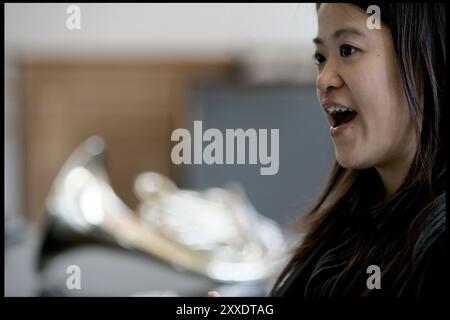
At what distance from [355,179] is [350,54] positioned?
0.07m

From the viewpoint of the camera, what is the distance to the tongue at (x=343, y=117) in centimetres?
36

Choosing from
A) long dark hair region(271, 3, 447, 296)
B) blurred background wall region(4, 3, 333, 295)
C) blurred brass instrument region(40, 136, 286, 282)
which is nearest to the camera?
long dark hair region(271, 3, 447, 296)

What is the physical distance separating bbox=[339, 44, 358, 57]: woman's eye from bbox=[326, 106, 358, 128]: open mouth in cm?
3

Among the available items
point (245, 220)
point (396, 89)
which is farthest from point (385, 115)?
point (245, 220)

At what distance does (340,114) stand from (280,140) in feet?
0.16

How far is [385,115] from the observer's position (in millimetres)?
353

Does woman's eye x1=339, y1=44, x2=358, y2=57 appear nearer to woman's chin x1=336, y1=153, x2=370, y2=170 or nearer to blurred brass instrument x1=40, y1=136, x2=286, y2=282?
woman's chin x1=336, y1=153, x2=370, y2=170

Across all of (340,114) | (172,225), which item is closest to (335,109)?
(340,114)

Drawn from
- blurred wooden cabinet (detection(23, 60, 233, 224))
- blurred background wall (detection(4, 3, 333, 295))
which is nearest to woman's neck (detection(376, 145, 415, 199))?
blurred background wall (detection(4, 3, 333, 295))

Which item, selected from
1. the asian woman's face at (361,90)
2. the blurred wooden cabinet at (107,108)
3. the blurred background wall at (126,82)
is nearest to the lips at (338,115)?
the asian woman's face at (361,90)

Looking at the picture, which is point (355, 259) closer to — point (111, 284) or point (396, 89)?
point (396, 89)

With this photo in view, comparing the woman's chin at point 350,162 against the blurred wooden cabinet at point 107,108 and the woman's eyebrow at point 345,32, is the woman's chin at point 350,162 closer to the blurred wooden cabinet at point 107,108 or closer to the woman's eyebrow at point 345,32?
the woman's eyebrow at point 345,32

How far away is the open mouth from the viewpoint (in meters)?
0.36

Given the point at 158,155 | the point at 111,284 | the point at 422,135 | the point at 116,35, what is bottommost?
the point at 111,284
